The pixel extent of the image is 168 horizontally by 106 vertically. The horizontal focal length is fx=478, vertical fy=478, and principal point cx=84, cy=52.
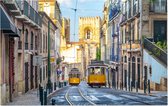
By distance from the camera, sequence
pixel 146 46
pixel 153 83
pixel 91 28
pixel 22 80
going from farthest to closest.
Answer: pixel 91 28, pixel 146 46, pixel 153 83, pixel 22 80

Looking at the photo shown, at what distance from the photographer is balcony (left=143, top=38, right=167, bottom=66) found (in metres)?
37.1

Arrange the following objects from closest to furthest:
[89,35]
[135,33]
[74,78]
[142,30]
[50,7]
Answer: [142,30], [135,33], [50,7], [74,78], [89,35]

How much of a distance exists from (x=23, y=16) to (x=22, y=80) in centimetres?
487

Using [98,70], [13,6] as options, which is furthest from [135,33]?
[13,6]

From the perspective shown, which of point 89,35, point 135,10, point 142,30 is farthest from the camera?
point 89,35

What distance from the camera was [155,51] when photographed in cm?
3962

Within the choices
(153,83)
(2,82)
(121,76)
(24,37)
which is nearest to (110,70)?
(121,76)

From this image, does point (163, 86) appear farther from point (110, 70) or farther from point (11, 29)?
point (110, 70)

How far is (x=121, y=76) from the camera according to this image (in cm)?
6038

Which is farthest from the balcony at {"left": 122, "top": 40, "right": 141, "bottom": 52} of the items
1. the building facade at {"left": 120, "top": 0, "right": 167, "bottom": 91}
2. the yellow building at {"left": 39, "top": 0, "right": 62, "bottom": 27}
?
the yellow building at {"left": 39, "top": 0, "right": 62, "bottom": 27}

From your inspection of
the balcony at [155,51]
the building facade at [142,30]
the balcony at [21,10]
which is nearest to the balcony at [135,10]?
the building facade at [142,30]

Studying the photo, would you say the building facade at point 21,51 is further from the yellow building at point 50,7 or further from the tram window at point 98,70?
the yellow building at point 50,7

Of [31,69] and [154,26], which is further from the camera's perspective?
[154,26]

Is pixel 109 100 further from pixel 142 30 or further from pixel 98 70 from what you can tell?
pixel 98 70
